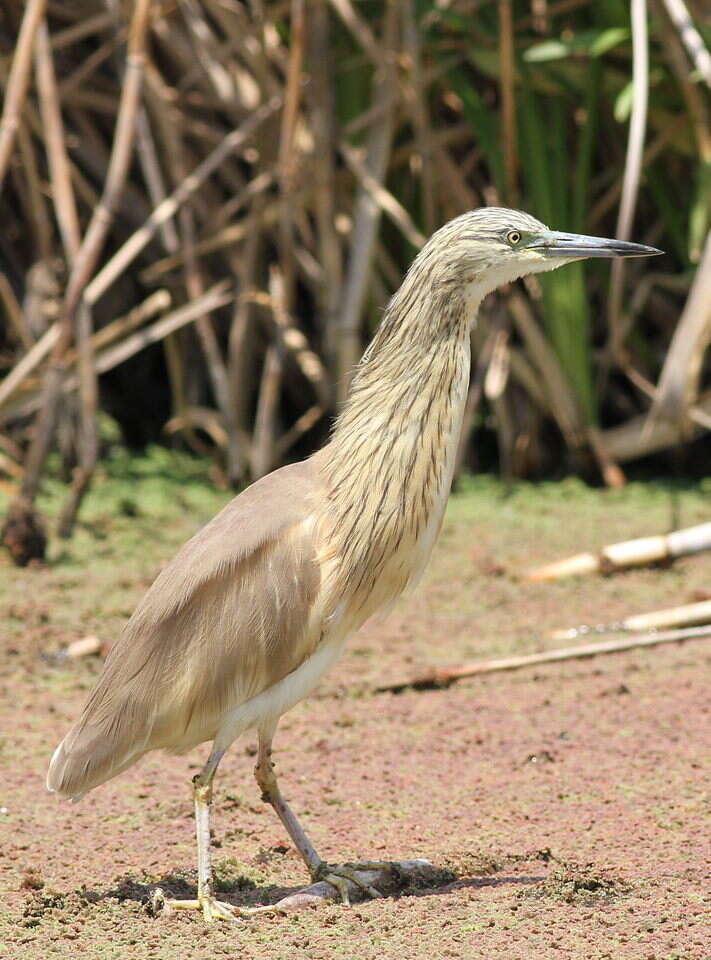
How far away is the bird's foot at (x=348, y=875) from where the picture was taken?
2.69 meters

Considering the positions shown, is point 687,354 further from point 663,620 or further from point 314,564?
→ point 314,564

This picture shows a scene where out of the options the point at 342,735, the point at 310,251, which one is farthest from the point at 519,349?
the point at 342,735

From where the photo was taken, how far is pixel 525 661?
12.6 ft

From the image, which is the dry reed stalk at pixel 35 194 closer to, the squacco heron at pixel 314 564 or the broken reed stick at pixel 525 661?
the broken reed stick at pixel 525 661

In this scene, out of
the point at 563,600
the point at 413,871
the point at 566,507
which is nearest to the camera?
the point at 413,871

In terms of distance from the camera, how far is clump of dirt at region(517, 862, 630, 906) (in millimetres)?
2580

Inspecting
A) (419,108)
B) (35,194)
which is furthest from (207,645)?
(35,194)

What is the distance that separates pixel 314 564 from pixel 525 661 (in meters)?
1.20

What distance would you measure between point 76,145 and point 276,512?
146 inches

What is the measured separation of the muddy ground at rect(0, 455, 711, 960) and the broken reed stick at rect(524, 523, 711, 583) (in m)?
0.06

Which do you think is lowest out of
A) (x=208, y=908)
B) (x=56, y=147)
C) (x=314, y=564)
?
(x=208, y=908)

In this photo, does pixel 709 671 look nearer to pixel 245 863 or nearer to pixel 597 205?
pixel 245 863

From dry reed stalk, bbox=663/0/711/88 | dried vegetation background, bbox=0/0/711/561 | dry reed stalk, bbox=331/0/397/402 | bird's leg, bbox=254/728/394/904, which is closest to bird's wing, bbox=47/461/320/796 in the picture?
bird's leg, bbox=254/728/394/904

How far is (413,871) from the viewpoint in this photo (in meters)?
2.76
